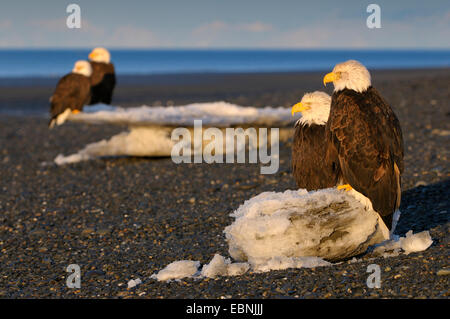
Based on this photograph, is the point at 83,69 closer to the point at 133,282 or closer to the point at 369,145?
the point at 133,282

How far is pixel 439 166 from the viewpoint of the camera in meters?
9.38

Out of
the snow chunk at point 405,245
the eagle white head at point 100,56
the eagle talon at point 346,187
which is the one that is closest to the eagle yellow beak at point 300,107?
the eagle talon at point 346,187

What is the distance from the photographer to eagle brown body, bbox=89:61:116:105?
15.4 metres

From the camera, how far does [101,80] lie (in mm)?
15398

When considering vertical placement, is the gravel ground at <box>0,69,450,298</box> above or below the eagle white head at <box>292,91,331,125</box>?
below

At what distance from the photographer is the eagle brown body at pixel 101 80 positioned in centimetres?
1536

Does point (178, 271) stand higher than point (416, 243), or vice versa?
point (416, 243)

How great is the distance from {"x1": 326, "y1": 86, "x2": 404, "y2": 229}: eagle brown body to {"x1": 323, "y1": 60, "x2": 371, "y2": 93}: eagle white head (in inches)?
2.1

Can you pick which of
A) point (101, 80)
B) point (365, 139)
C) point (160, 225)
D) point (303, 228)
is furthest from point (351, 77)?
point (101, 80)

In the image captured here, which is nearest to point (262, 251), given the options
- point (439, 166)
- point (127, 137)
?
point (439, 166)

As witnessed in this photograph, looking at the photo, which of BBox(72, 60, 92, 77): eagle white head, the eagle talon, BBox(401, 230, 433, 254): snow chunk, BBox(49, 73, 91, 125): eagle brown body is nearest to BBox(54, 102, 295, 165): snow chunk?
BBox(49, 73, 91, 125): eagle brown body

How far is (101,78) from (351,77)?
10719 mm

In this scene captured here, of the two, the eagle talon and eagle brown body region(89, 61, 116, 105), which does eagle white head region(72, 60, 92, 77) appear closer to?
eagle brown body region(89, 61, 116, 105)

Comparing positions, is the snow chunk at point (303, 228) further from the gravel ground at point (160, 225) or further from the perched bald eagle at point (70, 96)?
the perched bald eagle at point (70, 96)
